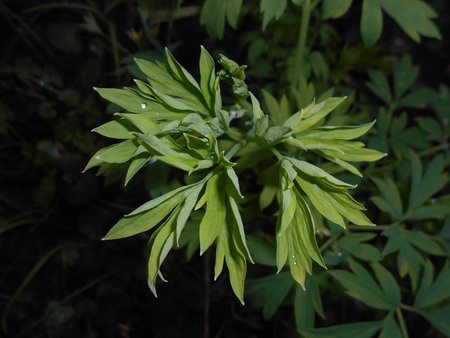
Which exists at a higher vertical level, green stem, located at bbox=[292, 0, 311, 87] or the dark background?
green stem, located at bbox=[292, 0, 311, 87]

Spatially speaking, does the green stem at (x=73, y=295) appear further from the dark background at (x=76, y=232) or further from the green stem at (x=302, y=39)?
the green stem at (x=302, y=39)

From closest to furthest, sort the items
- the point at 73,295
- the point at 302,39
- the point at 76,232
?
1. the point at 302,39
2. the point at 73,295
3. the point at 76,232

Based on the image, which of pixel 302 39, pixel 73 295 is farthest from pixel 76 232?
pixel 302 39

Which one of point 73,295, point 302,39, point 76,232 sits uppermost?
point 302,39

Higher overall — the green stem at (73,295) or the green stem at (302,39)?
the green stem at (302,39)

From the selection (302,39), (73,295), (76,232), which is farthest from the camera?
(76,232)

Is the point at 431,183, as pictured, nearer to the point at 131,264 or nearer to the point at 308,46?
the point at 308,46

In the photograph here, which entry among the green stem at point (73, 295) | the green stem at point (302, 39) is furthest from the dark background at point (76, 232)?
the green stem at point (302, 39)

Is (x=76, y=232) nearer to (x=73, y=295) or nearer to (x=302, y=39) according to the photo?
(x=73, y=295)

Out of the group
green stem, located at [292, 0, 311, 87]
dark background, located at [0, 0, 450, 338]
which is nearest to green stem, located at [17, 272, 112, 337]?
dark background, located at [0, 0, 450, 338]

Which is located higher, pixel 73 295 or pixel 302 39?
pixel 302 39

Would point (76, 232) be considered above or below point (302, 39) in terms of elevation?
below

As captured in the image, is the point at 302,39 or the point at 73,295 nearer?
the point at 302,39

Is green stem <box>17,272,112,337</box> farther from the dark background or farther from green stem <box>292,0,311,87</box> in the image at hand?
green stem <box>292,0,311,87</box>
